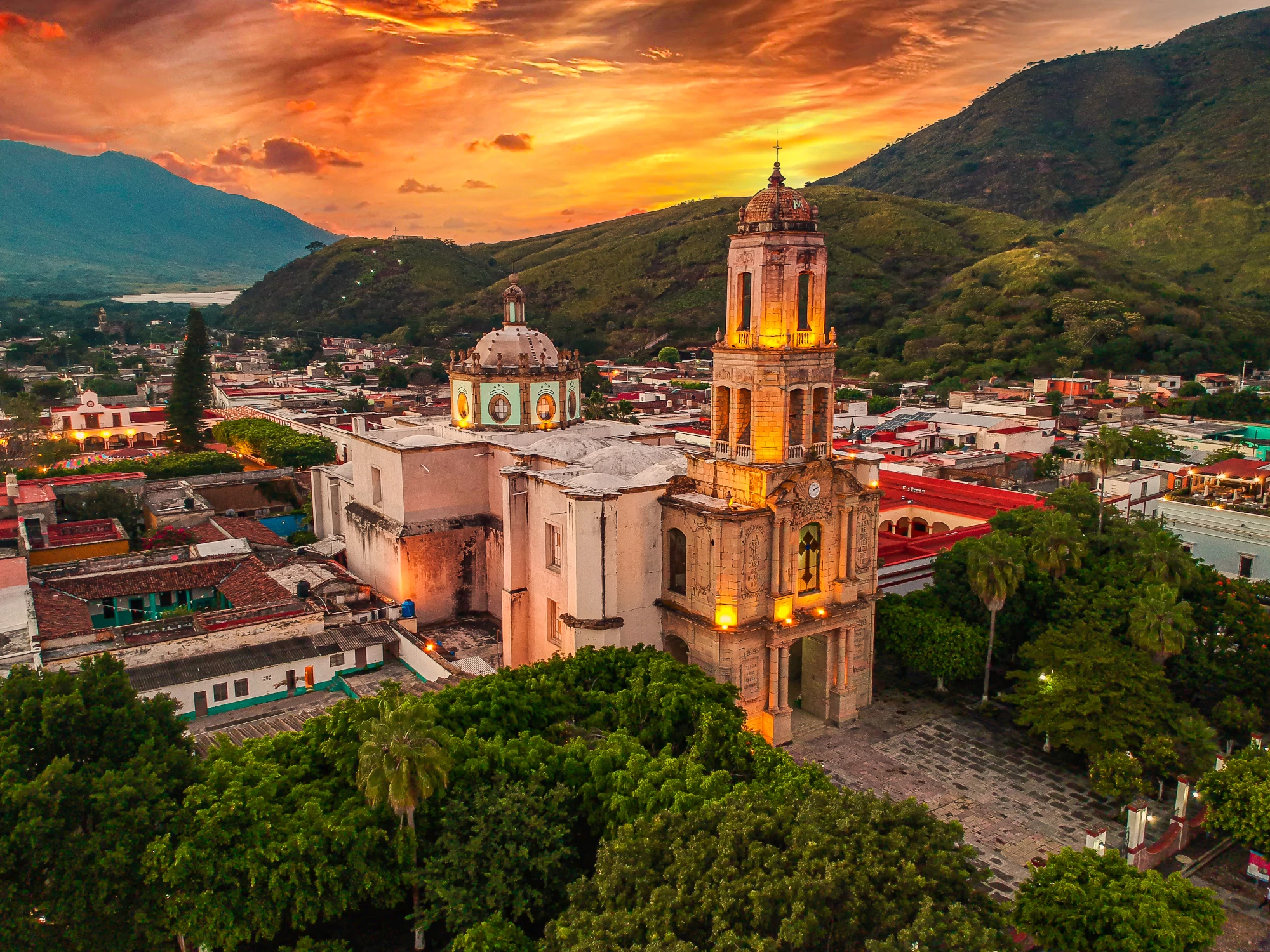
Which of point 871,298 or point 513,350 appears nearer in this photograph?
point 513,350

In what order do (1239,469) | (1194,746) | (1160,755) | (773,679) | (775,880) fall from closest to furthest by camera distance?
(775,880)
(1160,755)
(1194,746)
(773,679)
(1239,469)

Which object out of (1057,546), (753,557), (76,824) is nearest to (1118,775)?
(1057,546)

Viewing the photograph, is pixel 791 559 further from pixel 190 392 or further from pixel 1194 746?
pixel 190 392

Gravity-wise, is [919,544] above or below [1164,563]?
below

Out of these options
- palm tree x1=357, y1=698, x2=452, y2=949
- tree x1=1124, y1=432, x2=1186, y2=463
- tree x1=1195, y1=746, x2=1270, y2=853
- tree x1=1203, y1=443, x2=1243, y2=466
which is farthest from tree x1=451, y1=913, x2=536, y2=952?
tree x1=1203, y1=443, x2=1243, y2=466

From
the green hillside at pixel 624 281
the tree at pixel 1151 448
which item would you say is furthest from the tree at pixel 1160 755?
the green hillside at pixel 624 281

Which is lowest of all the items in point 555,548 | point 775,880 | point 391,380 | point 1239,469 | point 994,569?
point 775,880

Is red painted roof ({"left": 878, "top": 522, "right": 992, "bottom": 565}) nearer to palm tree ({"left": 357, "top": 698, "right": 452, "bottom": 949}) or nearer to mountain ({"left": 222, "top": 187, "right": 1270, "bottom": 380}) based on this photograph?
palm tree ({"left": 357, "top": 698, "right": 452, "bottom": 949})
